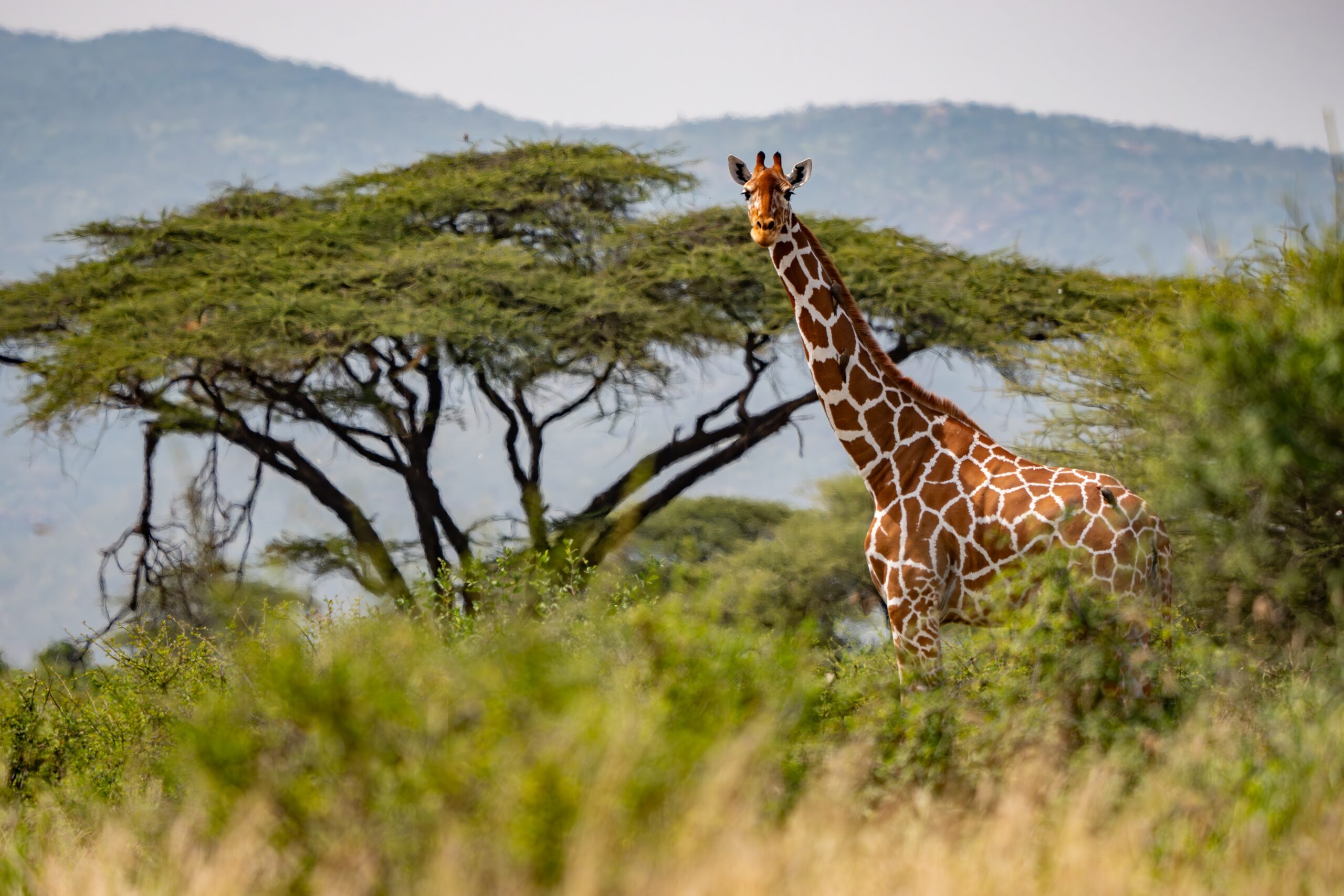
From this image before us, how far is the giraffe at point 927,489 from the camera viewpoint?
5848mm

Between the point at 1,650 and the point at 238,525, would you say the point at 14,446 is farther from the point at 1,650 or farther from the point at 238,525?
the point at 238,525

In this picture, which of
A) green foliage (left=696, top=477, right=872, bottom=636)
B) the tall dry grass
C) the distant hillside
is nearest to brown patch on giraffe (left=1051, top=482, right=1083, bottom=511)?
the tall dry grass

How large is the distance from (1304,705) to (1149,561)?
895 mm

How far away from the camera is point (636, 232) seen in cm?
1540

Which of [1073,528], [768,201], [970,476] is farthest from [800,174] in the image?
[1073,528]

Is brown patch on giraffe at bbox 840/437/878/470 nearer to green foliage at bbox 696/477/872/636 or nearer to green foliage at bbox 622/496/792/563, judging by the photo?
green foliage at bbox 696/477/872/636

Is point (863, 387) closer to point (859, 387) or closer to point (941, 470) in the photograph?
point (859, 387)

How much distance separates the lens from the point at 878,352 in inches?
261

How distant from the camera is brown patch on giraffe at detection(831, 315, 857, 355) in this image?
6711 millimetres

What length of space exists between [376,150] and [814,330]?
16216 centimetres

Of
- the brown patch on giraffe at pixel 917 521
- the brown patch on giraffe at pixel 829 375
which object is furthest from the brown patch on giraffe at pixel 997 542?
the brown patch on giraffe at pixel 829 375

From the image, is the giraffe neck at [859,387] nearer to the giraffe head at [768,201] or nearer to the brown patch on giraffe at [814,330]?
the brown patch on giraffe at [814,330]

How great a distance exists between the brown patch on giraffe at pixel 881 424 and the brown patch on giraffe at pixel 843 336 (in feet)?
1.21

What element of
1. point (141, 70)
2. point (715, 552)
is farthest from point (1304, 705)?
point (141, 70)
